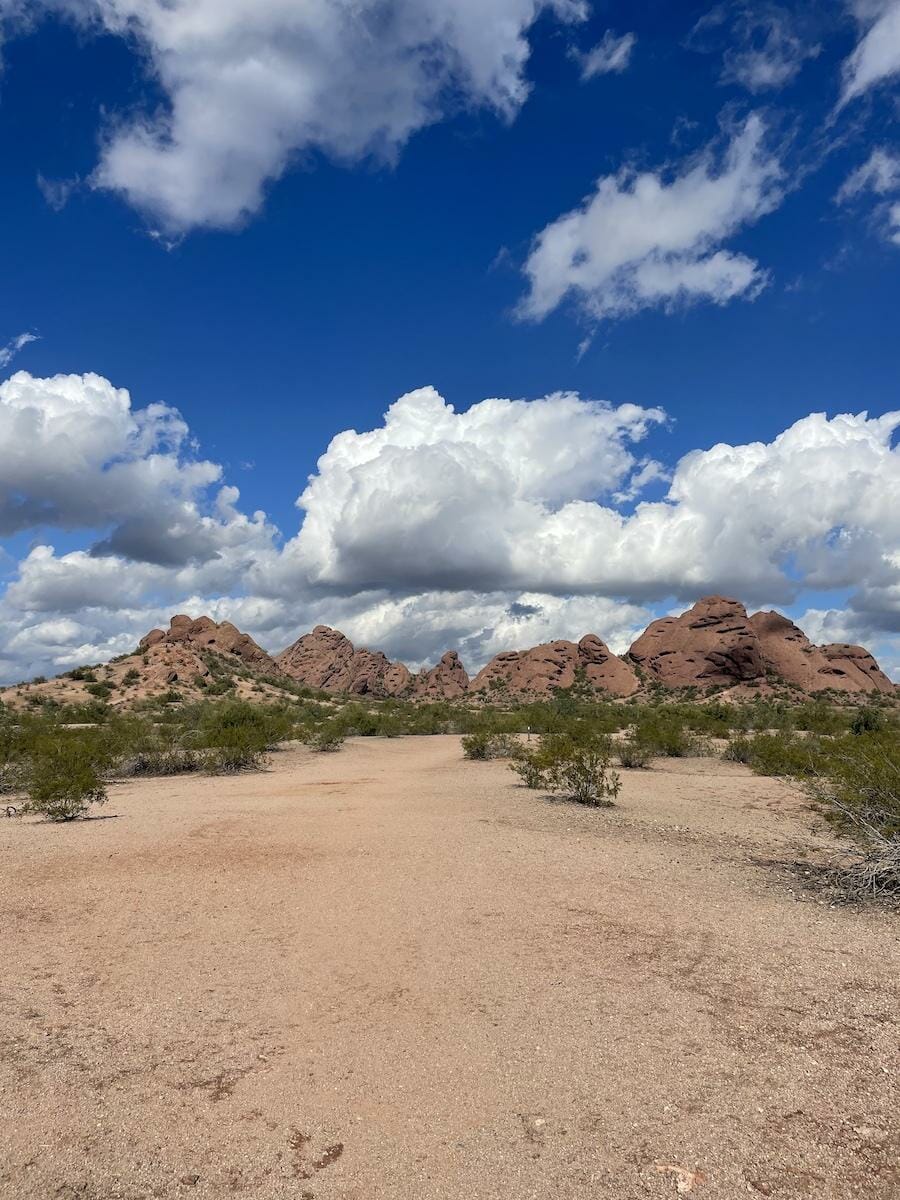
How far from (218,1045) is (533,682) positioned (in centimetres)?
10175

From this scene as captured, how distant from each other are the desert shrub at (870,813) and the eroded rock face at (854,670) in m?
89.0

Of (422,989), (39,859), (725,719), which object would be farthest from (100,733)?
(725,719)

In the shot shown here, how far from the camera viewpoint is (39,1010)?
624 cm

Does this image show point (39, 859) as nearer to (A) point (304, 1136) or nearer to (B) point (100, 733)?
(A) point (304, 1136)

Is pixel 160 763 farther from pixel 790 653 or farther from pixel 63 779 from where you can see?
pixel 790 653

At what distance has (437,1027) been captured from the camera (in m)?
6.13

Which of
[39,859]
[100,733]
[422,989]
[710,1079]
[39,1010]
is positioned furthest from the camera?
[100,733]

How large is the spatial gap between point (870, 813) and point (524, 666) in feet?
328

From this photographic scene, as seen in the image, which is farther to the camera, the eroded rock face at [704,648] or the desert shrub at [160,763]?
the eroded rock face at [704,648]

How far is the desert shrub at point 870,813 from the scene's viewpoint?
973 cm

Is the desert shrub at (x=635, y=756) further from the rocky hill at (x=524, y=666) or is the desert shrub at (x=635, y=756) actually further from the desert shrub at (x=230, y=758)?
the rocky hill at (x=524, y=666)

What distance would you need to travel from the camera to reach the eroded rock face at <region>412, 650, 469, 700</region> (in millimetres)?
116625

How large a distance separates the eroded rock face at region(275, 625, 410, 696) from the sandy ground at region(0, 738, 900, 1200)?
96.4 metres

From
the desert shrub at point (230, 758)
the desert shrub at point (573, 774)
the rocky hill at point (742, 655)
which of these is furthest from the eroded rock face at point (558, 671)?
the desert shrub at point (573, 774)
